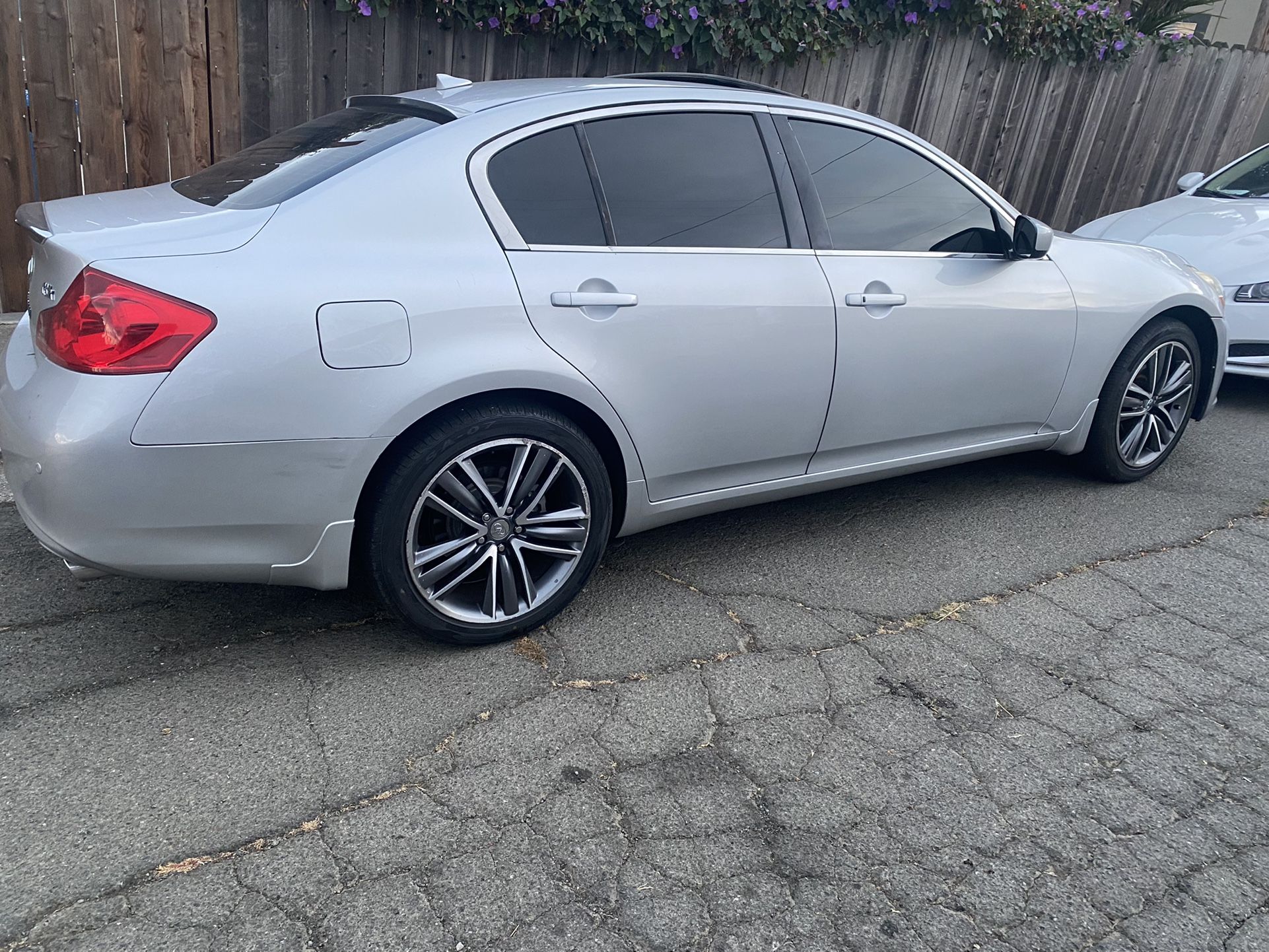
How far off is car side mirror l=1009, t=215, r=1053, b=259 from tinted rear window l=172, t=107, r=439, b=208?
232 cm

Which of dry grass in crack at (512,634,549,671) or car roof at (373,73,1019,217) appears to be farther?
car roof at (373,73,1019,217)

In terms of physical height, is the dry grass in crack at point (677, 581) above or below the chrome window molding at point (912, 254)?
below

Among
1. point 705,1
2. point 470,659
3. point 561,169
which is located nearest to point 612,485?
point 470,659

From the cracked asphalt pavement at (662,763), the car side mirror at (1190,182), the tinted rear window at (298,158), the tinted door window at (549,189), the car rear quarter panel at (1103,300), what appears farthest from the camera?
the car side mirror at (1190,182)

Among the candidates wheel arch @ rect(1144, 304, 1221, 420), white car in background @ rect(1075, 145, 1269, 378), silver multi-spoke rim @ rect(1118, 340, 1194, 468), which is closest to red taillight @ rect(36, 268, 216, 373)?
silver multi-spoke rim @ rect(1118, 340, 1194, 468)

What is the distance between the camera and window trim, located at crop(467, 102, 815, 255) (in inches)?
117

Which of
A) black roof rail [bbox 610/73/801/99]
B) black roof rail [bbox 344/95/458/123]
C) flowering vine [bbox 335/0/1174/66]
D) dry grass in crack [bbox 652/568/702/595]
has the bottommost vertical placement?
dry grass in crack [bbox 652/568/702/595]

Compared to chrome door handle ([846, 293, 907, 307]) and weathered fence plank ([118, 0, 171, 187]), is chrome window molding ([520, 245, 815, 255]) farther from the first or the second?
weathered fence plank ([118, 0, 171, 187])

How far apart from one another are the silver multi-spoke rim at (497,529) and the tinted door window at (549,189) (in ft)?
2.13

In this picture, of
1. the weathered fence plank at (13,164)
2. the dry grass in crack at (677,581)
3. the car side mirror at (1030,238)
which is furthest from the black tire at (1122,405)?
the weathered fence plank at (13,164)

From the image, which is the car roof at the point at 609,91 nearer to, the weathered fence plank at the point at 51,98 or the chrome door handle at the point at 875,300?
the chrome door handle at the point at 875,300

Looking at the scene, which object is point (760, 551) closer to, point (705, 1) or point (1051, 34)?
point (705, 1)

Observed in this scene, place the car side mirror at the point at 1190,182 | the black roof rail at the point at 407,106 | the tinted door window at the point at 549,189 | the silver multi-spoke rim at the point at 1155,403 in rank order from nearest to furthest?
the tinted door window at the point at 549,189 < the black roof rail at the point at 407,106 < the silver multi-spoke rim at the point at 1155,403 < the car side mirror at the point at 1190,182

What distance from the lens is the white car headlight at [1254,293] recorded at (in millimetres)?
5969
